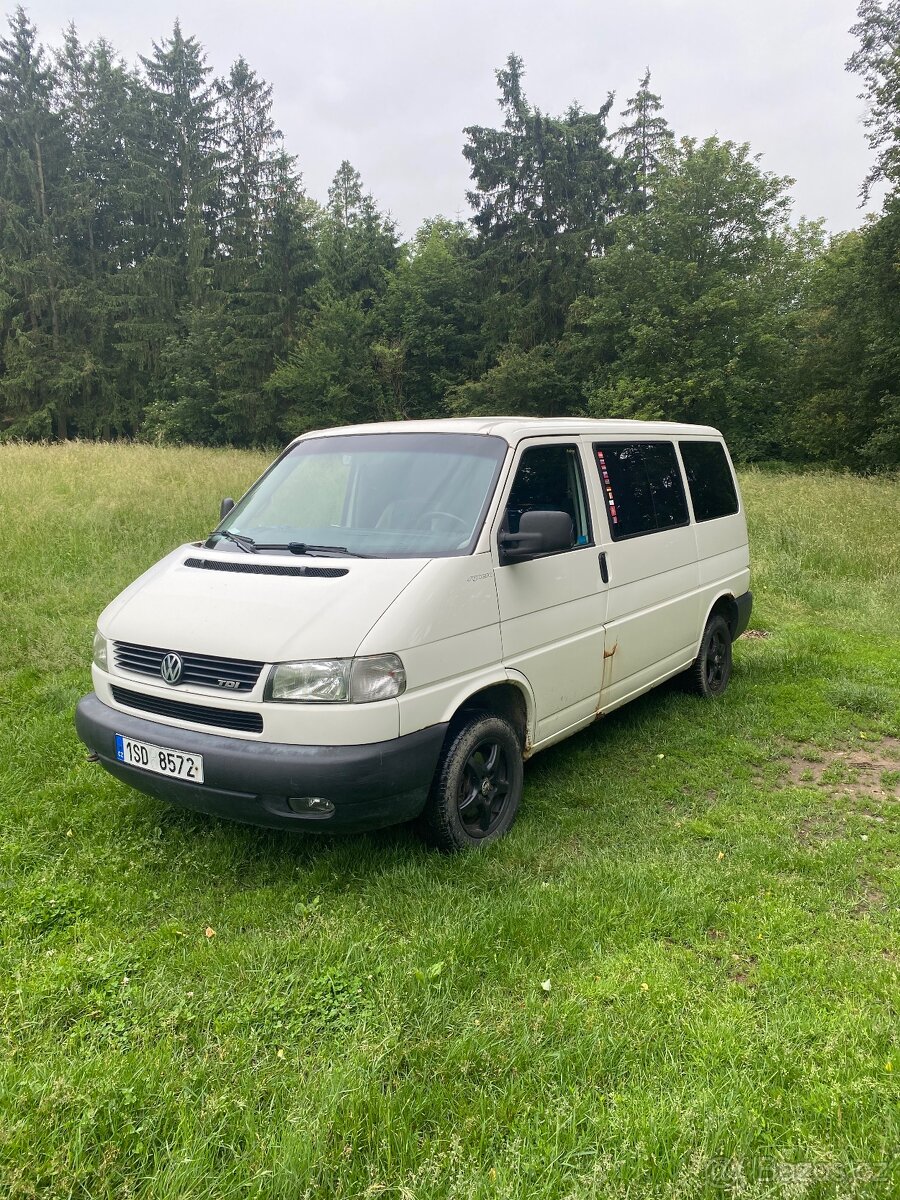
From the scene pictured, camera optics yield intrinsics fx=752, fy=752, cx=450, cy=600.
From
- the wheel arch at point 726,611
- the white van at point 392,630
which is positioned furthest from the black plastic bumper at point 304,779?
the wheel arch at point 726,611

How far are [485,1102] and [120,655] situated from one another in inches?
99.5

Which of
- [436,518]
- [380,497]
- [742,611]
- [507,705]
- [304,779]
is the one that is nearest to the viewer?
[304,779]

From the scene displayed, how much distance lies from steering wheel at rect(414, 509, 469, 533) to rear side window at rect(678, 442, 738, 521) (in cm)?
270

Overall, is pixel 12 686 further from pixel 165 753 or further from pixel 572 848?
pixel 572 848

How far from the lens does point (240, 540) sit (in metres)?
4.12

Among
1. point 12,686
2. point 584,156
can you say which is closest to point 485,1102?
point 12,686

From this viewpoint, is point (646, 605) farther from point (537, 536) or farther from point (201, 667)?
point (201, 667)

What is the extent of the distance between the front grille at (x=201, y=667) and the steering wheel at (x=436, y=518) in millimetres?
1146

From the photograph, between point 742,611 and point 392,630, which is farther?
point 742,611

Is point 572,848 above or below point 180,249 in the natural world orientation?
below

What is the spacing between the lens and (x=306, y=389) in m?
34.0

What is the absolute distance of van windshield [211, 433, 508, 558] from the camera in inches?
148

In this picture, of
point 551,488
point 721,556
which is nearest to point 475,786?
point 551,488

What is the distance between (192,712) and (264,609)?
0.56 metres
